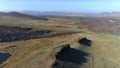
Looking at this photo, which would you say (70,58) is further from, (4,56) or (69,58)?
(4,56)

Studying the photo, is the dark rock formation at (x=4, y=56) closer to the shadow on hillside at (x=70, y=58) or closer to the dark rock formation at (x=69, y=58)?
the dark rock formation at (x=69, y=58)

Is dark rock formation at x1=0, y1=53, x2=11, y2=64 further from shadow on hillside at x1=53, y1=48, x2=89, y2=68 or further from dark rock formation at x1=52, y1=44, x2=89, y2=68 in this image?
shadow on hillside at x1=53, y1=48, x2=89, y2=68

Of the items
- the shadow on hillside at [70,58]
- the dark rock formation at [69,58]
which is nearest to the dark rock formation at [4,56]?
the dark rock formation at [69,58]

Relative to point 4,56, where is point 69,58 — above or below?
above

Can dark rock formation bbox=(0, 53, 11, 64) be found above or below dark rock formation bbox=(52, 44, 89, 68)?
below

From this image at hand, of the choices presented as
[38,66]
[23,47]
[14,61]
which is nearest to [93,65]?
[38,66]

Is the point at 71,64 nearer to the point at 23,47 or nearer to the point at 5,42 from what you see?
the point at 23,47

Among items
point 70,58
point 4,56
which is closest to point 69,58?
point 70,58

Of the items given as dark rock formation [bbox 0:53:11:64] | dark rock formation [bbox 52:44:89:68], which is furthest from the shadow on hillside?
A: dark rock formation [bbox 0:53:11:64]
